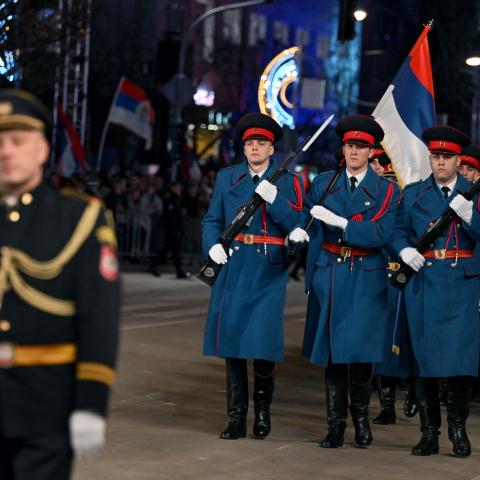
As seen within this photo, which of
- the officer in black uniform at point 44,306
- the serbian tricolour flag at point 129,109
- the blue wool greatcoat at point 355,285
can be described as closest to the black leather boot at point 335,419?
the blue wool greatcoat at point 355,285

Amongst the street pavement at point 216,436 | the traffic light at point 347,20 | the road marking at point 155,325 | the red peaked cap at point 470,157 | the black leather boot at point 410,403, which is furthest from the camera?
the traffic light at point 347,20

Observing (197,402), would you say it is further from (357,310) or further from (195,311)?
(195,311)

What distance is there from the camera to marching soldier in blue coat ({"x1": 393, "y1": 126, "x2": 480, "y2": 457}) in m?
9.35

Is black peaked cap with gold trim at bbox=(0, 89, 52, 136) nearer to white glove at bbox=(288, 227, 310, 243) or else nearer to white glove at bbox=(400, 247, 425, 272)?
white glove at bbox=(288, 227, 310, 243)

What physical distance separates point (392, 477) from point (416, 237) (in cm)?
172

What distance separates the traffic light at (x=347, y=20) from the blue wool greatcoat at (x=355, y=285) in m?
16.6

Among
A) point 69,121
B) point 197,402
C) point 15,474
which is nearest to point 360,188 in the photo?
point 197,402

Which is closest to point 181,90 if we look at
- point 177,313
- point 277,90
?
point 177,313

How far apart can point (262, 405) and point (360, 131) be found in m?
1.85

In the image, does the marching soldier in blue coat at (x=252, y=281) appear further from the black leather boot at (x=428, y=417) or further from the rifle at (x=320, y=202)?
the black leather boot at (x=428, y=417)

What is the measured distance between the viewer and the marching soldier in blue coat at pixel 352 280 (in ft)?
31.0

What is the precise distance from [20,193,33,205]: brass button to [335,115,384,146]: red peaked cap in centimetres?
506

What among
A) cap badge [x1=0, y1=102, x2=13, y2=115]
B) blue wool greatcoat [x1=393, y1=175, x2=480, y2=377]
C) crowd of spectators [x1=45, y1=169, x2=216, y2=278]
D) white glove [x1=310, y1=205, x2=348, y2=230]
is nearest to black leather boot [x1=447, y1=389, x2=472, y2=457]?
blue wool greatcoat [x1=393, y1=175, x2=480, y2=377]

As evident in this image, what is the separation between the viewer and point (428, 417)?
9320 mm
